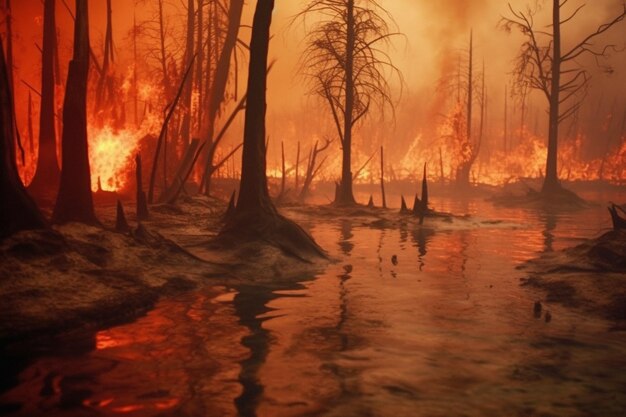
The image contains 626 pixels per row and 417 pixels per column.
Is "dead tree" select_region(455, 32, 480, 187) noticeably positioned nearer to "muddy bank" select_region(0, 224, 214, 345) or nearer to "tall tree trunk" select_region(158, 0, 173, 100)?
"tall tree trunk" select_region(158, 0, 173, 100)

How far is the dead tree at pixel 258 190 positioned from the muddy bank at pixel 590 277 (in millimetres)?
4287

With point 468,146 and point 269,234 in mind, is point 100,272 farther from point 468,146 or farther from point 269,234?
point 468,146

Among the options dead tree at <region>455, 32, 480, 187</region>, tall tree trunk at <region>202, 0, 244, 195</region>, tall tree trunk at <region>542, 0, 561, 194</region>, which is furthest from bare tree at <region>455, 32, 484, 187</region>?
tall tree trunk at <region>202, 0, 244, 195</region>

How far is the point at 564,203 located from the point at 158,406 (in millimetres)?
28921

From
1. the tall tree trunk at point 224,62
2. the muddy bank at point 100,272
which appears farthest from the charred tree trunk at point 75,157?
the tall tree trunk at point 224,62

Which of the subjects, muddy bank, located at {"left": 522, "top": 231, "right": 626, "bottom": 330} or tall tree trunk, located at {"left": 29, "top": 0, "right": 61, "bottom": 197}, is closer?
muddy bank, located at {"left": 522, "top": 231, "right": 626, "bottom": 330}

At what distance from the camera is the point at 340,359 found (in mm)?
5246

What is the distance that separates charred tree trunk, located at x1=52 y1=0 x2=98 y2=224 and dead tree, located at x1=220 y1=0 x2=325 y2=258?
2615mm

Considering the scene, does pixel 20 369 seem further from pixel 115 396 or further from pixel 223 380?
pixel 223 380

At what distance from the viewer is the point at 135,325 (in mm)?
6258

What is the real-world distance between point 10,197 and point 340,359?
16.6 feet

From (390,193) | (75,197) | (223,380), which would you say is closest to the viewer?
(223,380)

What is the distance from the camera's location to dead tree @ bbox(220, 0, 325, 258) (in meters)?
10.7

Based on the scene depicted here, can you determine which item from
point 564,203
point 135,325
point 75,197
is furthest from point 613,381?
point 564,203
